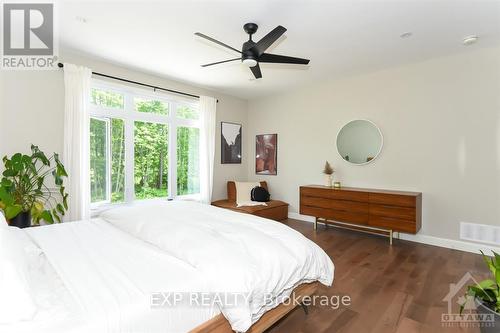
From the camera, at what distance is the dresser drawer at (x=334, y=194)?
3.79m

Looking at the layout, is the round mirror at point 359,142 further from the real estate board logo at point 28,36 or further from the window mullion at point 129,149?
the real estate board logo at point 28,36

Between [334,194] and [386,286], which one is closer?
[386,286]

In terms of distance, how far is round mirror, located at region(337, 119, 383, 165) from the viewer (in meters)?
4.05

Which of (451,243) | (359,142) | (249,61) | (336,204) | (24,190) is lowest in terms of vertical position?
(451,243)

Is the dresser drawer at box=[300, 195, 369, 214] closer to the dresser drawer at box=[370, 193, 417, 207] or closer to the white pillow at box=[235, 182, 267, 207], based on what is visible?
the dresser drawer at box=[370, 193, 417, 207]

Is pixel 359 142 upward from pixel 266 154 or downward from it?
upward

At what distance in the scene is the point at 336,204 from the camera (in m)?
4.03

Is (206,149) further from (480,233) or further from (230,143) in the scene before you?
(480,233)

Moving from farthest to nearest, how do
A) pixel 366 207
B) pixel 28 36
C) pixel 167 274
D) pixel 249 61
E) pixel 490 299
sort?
pixel 366 207, pixel 28 36, pixel 249 61, pixel 490 299, pixel 167 274

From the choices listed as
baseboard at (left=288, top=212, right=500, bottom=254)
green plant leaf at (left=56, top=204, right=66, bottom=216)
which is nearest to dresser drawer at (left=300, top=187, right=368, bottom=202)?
baseboard at (left=288, top=212, right=500, bottom=254)

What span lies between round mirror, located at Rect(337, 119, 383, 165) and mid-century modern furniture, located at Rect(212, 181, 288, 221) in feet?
5.05

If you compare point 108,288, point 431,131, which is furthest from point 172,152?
point 431,131

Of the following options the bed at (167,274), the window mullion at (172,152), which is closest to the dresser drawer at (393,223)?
the bed at (167,274)

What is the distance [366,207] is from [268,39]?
2.80 m
